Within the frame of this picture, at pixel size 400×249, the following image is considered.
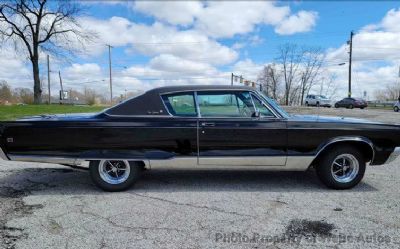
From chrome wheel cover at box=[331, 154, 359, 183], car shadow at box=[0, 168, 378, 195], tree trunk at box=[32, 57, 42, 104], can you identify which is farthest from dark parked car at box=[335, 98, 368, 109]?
chrome wheel cover at box=[331, 154, 359, 183]

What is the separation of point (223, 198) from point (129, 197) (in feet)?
4.35

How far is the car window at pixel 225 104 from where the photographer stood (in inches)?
214

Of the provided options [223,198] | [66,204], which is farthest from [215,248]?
[66,204]

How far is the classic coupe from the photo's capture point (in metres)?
5.27

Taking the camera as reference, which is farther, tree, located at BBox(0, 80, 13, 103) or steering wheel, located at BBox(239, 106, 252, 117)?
tree, located at BBox(0, 80, 13, 103)

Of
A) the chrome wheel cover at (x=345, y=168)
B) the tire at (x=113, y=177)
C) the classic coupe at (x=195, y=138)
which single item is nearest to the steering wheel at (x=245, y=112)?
the classic coupe at (x=195, y=138)

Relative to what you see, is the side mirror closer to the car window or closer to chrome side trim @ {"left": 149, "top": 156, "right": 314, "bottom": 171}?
the car window

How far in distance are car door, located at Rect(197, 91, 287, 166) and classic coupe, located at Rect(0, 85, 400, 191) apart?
0.05 feet

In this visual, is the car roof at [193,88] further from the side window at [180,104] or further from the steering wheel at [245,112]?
the steering wheel at [245,112]

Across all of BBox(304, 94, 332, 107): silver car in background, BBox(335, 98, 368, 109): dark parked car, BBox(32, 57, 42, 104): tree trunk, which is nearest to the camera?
BBox(32, 57, 42, 104): tree trunk

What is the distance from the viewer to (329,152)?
215 inches

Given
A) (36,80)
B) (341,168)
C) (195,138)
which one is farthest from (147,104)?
(36,80)

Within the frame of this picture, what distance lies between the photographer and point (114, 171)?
5.43 meters

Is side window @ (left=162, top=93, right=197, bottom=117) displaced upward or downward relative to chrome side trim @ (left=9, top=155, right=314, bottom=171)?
upward
